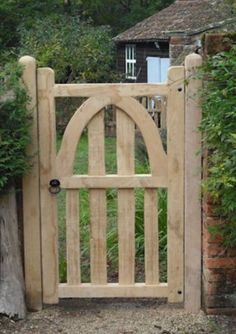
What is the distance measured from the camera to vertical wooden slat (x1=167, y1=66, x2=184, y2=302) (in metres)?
4.27

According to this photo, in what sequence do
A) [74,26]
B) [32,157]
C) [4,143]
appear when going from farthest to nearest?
[74,26] < [32,157] < [4,143]

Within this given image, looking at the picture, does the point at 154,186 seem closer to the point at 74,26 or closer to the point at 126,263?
the point at 126,263

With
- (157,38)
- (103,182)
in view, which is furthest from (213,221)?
(157,38)

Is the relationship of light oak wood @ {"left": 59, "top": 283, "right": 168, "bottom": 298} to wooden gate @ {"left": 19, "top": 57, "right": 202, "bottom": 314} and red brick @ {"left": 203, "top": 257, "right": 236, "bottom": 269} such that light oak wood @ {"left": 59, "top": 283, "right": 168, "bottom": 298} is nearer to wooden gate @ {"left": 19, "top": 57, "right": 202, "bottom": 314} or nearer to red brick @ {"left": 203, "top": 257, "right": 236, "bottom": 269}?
wooden gate @ {"left": 19, "top": 57, "right": 202, "bottom": 314}

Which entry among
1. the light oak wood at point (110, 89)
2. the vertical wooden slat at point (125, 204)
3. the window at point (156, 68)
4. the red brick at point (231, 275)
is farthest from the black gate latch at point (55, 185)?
the window at point (156, 68)

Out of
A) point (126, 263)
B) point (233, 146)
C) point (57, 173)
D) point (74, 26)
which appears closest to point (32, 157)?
point (57, 173)

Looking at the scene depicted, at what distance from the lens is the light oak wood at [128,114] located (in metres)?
4.29

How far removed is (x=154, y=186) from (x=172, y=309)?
88 centimetres

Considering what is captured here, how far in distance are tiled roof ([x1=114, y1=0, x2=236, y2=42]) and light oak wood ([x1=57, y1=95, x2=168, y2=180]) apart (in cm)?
1360

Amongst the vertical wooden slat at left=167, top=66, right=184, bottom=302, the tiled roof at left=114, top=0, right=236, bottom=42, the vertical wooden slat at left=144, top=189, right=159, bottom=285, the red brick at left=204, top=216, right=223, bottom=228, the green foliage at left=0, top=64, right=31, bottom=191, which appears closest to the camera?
the green foliage at left=0, top=64, right=31, bottom=191

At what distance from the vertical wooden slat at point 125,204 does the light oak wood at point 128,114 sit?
0.07 metres

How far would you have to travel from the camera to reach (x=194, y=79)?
420cm

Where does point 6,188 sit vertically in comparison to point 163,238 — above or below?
above

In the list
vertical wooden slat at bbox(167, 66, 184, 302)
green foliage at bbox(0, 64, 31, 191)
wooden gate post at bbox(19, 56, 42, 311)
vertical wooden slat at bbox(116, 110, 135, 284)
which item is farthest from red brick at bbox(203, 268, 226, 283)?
green foliage at bbox(0, 64, 31, 191)
